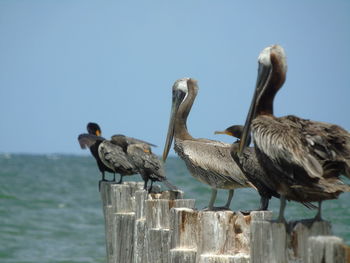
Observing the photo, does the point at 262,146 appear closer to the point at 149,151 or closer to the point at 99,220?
the point at 149,151

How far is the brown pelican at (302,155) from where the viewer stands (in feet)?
13.3

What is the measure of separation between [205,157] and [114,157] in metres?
2.76

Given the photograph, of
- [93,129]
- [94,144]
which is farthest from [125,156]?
[93,129]

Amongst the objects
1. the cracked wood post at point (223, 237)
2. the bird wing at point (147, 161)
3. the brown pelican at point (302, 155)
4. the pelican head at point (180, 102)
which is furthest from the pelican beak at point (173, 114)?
the brown pelican at point (302, 155)

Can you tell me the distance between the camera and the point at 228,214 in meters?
4.60

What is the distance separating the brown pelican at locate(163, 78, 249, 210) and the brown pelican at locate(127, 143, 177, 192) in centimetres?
45

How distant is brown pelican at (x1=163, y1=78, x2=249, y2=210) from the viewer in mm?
7402

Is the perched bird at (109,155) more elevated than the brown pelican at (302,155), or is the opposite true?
the brown pelican at (302,155)

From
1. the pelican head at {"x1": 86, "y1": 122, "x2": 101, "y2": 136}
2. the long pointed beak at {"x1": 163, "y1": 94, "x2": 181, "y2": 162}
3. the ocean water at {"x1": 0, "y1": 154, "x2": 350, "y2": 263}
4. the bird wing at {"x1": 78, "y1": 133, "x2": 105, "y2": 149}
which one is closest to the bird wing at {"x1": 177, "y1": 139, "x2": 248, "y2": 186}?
the long pointed beak at {"x1": 163, "y1": 94, "x2": 181, "y2": 162}

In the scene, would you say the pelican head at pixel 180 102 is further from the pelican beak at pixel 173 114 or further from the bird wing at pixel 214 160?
the bird wing at pixel 214 160

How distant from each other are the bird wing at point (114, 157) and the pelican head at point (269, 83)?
16.7 feet

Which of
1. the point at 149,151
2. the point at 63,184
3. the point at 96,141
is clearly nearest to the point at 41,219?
the point at 96,141

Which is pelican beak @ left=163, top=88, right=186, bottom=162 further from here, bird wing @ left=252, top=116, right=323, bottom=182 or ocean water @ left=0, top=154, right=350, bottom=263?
ocean water @ left=0, top=154, right=350, bottom=263

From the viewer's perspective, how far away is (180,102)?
9.08m
